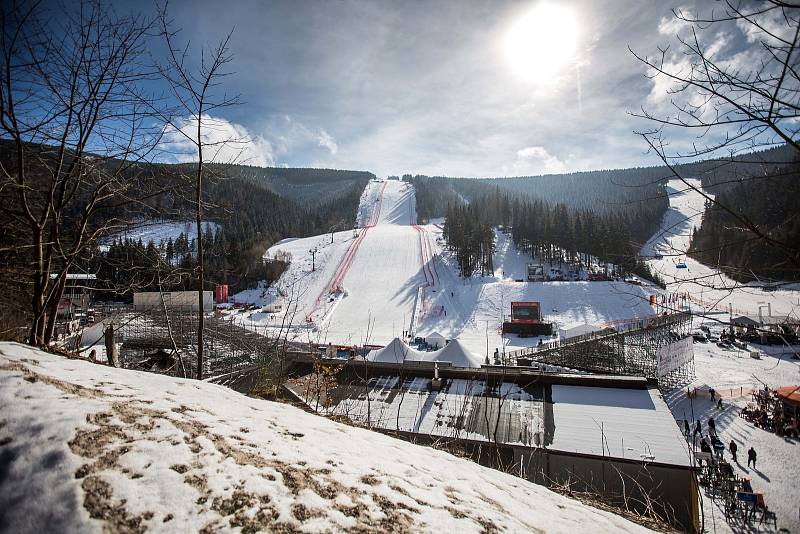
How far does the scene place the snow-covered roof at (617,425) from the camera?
433 inches

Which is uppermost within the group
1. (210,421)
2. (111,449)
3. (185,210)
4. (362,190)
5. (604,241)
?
(362,190)

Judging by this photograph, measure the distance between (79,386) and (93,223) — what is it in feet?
10.5

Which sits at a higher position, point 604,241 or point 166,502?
point 604,241

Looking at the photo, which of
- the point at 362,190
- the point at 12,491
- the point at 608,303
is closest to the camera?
Answer: the point at 12,491

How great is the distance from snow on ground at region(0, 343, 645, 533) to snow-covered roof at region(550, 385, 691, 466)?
8.32m

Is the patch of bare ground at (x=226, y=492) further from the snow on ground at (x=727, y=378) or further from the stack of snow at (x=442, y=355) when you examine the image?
the stack of snow at (x=442, y=355)

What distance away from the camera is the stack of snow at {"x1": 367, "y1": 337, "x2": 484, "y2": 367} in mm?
22766

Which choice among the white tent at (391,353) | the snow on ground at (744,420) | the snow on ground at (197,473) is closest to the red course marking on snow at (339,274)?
the white tent at (391,353)

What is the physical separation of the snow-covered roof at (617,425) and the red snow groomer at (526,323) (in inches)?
1017

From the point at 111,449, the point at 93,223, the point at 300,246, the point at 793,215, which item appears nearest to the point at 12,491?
the point at 111,449

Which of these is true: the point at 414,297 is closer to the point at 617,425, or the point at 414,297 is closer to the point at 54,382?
the point at 617,425

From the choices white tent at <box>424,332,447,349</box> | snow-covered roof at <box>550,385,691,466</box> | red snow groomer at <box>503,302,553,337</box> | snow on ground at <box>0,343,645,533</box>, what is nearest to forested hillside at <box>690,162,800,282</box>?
snow on ground at <box>0,343,645,533</box>

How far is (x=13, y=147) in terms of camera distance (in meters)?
3.95

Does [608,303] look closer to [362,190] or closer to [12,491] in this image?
[12,491]
